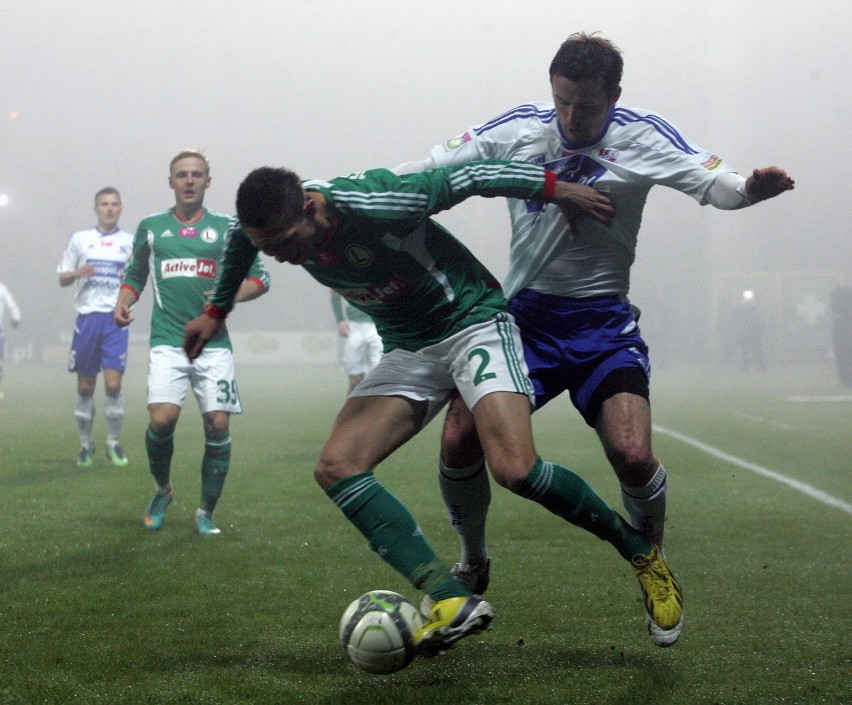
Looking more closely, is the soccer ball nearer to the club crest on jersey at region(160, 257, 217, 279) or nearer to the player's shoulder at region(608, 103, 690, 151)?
the player's shoulder at region(608, 103, 690, 151)

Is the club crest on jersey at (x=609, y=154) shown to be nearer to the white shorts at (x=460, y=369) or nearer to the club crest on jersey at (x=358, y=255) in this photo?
the white shorts at (x=460, y=369)

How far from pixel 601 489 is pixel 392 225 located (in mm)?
5412

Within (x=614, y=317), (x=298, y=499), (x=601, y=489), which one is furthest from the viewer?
(x=601, y=489)

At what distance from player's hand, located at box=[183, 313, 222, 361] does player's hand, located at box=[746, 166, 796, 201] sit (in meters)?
1.98

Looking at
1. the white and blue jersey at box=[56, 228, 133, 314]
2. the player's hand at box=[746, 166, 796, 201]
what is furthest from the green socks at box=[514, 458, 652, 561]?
the white and blue jersey at box=[56, 228, 133, 314]

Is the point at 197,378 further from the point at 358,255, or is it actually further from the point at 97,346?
the point at 97,346

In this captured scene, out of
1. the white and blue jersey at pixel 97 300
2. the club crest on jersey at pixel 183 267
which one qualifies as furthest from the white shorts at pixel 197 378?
the white and blue jersey at pixel 97 300

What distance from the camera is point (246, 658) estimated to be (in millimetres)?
4043

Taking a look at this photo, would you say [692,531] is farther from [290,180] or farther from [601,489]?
[290,180]

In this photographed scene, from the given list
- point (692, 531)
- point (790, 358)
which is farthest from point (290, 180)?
point (790, 358)

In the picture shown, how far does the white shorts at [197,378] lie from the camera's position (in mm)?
6789

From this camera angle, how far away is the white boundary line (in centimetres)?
824

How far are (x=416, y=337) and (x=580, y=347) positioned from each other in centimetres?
65

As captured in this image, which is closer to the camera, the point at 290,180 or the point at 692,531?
the point at 290,180
